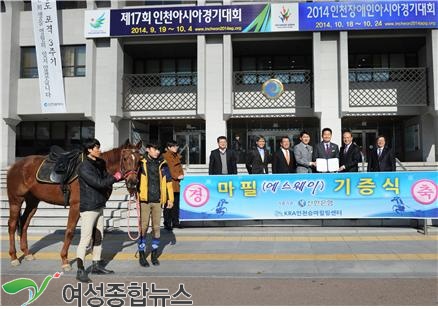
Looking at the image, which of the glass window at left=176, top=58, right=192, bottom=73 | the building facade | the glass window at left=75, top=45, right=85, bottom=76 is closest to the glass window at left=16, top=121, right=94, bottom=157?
the building facade

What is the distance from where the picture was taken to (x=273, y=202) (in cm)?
954

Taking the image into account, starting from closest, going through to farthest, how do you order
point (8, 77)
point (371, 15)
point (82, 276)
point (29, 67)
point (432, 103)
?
point (82, 276) < point (371, 15) < point (432, 103) < point (8, 77) < point (29, 67)

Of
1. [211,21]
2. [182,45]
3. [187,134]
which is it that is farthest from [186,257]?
[187,134]

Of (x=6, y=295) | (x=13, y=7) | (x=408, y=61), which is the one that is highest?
(x=13, y=7)

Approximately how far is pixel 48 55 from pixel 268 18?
412 inches

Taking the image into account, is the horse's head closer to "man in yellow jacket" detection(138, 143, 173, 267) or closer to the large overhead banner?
"man in yellow jacket" detection(138, 143, 173, 267)

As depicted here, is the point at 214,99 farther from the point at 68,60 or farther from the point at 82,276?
the point at 82,276

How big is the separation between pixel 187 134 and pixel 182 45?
5.32 m

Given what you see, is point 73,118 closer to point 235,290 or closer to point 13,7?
point 13,7

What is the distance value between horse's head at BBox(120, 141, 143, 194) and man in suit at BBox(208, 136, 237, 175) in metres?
3.91

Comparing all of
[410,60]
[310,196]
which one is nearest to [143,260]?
[310,196]

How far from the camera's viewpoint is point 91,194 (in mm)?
6059

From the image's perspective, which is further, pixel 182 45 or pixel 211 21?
A: pixel 182 45

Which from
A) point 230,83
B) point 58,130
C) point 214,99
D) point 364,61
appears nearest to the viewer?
point 230,83
